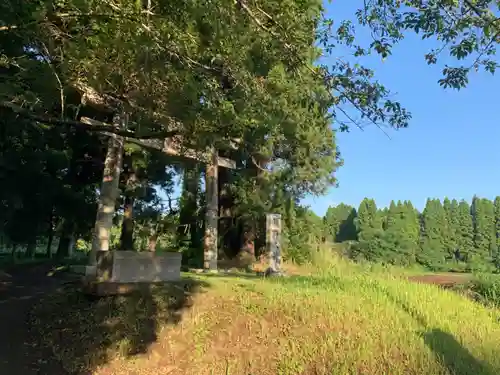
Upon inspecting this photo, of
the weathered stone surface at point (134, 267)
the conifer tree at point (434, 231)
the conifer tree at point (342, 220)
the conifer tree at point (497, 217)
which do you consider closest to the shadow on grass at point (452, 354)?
the weathered stone surface at point (134, 267)

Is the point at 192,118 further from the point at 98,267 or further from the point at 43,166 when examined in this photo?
the point at 43,166

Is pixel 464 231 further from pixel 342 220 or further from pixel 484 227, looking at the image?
pixel 342 220

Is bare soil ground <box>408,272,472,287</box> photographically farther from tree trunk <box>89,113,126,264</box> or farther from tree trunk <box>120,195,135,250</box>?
tree trunk <box>120,195,135,250</box>

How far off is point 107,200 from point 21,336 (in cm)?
418

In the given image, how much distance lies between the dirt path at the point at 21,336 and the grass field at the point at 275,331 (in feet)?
0.58

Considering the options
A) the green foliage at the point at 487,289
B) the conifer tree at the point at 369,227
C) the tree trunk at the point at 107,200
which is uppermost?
the conifer tree at the point at 369,227

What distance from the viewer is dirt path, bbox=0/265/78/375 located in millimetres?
6818

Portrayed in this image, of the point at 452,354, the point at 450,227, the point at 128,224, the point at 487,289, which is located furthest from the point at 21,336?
the point at 450,227

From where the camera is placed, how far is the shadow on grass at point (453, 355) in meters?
5.77

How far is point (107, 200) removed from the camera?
37.4ft

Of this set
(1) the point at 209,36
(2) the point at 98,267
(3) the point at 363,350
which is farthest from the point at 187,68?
(2) the point at 98,267

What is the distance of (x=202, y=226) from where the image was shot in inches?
730

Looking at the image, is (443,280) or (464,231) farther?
(464,231)

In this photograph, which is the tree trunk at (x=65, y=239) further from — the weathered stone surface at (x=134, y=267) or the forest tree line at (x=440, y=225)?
the forest tree line at (x=440, y=225)
